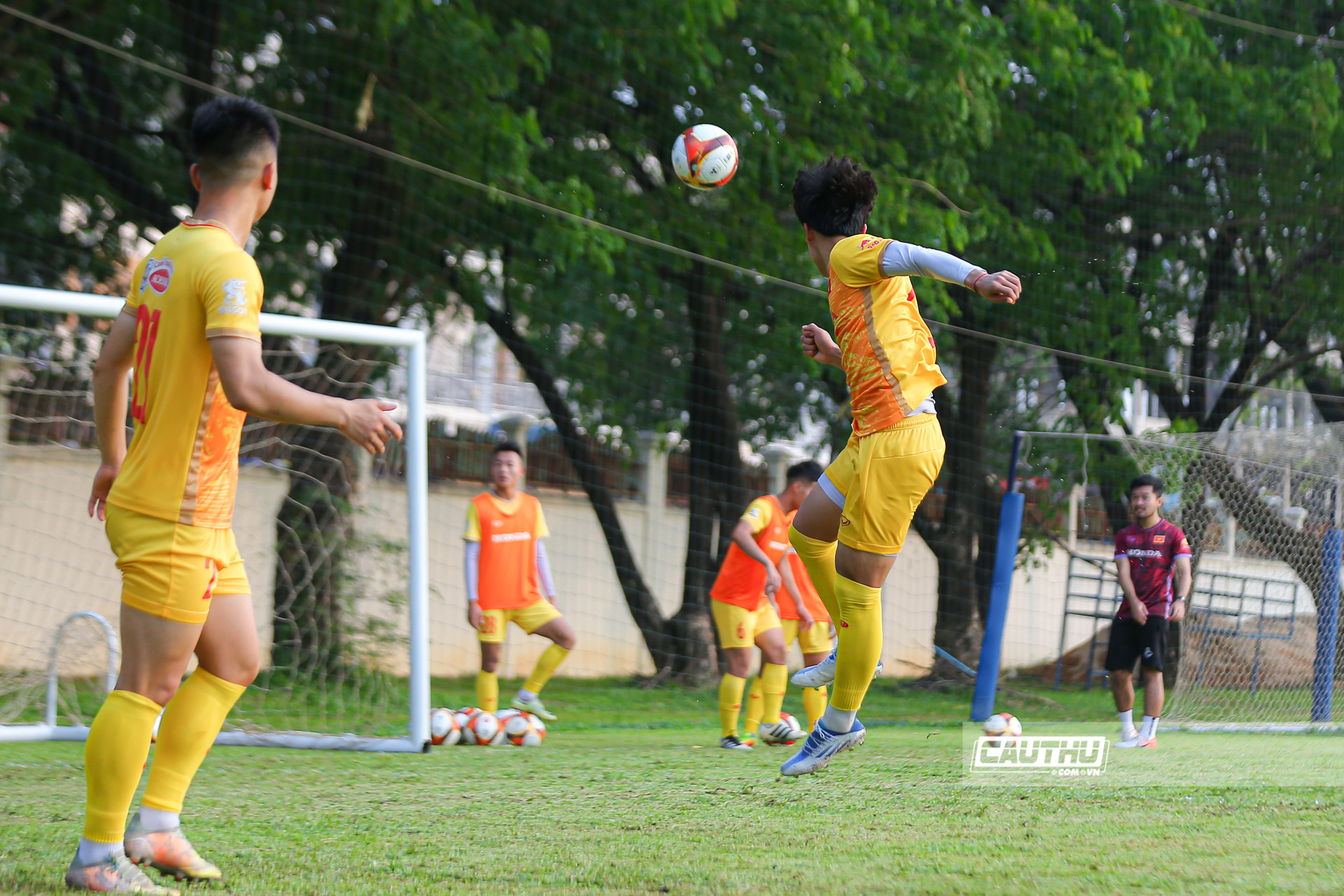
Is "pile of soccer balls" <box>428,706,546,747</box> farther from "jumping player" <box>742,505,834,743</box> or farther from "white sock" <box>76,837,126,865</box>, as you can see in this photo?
"white sock" <box>76,837,126,865</box>

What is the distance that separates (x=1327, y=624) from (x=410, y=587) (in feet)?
27.8

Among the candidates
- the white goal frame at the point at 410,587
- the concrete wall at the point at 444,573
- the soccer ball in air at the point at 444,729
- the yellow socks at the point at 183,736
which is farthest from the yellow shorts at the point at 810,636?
the yellow socks at the point at 183,736

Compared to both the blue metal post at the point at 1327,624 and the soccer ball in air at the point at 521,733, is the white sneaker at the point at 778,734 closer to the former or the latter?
the soccer ball in air at the point at 521,733

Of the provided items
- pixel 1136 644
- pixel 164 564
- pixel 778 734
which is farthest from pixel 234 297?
pixel 1136 644

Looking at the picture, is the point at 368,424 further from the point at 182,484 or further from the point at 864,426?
the point at 864,426

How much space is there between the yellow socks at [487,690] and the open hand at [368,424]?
5.91 meters

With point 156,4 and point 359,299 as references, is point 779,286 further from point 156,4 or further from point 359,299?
point 156,4

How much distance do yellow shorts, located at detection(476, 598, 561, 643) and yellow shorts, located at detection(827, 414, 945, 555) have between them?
4756 millimetres

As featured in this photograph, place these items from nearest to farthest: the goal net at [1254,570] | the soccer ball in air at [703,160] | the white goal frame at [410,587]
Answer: the soccer ball in air at [703,160]
the white goal frame at [410,587]
the goal net at [1254,570]

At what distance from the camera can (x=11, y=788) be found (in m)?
5.02

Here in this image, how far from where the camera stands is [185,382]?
3.06m

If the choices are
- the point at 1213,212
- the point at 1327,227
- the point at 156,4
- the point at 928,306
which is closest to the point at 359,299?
the point at 156,4

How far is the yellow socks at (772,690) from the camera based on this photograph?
806 centimetres

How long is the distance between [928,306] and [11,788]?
8902mm
